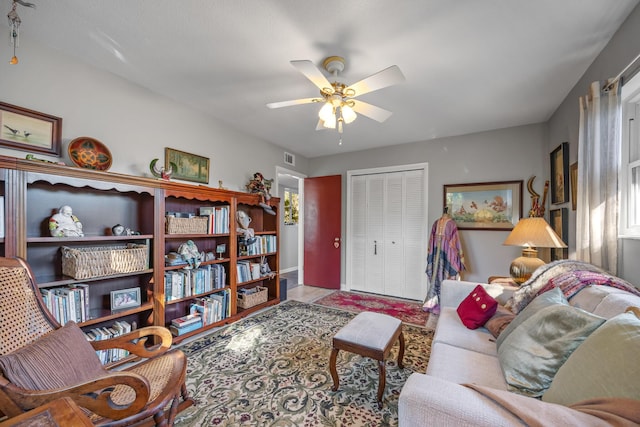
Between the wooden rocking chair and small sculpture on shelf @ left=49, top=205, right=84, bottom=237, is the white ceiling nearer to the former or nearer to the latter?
small sculpture on shelf @ left=49, top=205, right=84, bottom=237

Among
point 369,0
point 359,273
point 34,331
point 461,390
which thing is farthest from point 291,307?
point 369,0

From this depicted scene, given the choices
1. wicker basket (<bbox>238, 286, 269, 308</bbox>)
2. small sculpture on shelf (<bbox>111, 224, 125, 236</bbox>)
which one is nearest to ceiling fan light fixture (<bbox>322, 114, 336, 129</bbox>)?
small sculpture on shelf (<bbox>111, 224, 125, 236</bbox>)

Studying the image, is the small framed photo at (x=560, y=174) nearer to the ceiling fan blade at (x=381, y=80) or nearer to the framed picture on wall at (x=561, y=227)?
the framed picture on wall at (x=561, y=227)

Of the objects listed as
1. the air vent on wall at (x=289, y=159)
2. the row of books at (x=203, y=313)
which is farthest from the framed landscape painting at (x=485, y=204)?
the row of books at (x=203, y=313)

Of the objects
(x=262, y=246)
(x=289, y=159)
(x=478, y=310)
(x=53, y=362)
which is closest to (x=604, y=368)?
(x=478, y=310)

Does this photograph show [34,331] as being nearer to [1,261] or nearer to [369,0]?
[1,261]

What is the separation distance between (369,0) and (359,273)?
12.4 feet

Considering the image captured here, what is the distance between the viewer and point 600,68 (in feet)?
6.02

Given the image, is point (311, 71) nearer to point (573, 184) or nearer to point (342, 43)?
point (342, 43)

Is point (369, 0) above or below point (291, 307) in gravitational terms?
above

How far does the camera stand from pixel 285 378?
190 cm

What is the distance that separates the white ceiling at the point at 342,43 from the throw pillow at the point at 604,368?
1706mm

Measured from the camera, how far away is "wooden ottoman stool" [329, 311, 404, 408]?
161 centimetres

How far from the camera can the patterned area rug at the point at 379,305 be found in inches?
126
